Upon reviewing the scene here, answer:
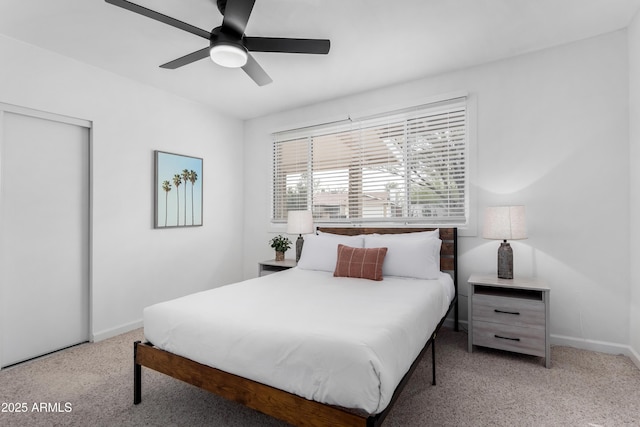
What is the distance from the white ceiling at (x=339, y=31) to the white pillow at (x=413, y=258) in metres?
1.78

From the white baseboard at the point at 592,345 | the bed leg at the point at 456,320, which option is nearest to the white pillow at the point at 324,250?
the bed leg at the point at 456,320

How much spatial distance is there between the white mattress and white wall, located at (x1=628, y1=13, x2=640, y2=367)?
1.56m

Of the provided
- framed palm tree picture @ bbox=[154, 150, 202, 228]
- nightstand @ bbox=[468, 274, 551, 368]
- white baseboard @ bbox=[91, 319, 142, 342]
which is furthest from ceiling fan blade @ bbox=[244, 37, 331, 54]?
white baseboard @ bbox=[91, 319, 142, 342]

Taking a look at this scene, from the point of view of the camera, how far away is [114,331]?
11.1 feet

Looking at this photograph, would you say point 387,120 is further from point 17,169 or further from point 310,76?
point 17,169

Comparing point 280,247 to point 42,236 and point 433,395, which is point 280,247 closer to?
point 42,236

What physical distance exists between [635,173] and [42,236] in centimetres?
504

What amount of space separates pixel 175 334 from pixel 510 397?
2155mm

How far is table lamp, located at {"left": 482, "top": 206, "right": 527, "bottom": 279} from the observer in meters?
2.77

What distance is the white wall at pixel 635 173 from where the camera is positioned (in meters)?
2.52

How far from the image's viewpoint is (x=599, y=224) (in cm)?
279

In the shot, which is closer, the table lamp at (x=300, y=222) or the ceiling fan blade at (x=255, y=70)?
the ceiling fan blade at (x=255, y=70)

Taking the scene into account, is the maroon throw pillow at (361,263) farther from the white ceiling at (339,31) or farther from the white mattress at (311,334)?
the white ceiling at (339,31)

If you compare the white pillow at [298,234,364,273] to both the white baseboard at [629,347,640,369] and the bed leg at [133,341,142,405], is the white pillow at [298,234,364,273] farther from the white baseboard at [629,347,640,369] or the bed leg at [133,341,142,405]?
the white baseboard at [629,347,640,369]
